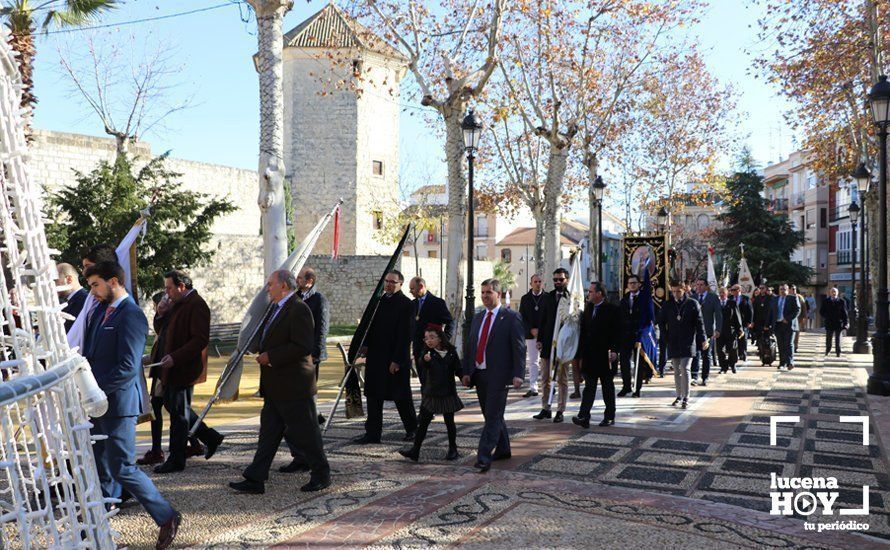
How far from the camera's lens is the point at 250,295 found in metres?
31.3

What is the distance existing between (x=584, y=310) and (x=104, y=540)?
683 centimetres

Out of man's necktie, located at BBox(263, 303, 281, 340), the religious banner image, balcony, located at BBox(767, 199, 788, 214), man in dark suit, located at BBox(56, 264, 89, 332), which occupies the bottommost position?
man's necktie, located at BBox(263, 303, 281, 340)

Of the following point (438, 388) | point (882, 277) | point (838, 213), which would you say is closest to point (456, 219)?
point (882, 277)

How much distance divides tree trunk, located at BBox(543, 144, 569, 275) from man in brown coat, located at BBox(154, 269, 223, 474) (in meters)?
13.7

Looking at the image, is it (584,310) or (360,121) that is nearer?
(584,310)

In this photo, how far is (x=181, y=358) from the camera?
6.98 metres

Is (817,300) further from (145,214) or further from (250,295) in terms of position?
(145,214)

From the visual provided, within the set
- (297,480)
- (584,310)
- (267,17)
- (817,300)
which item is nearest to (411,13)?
(267,17)

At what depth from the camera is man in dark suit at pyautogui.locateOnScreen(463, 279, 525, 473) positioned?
23.5 ft

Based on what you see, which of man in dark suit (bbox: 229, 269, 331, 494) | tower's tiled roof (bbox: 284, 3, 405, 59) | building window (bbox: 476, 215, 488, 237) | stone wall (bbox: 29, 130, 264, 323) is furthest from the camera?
building window (bbox: 476, 215, 488, 237)

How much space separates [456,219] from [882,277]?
776 cm

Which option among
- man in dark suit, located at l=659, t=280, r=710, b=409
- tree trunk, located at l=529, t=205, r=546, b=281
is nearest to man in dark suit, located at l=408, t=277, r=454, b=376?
man in dark suit, located at l=659, t=280, r=710, b=409

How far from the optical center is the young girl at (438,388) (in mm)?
7418

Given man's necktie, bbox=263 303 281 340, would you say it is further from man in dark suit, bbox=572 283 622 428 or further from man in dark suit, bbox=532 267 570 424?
man in dark suit, bbox=532 267 570 424
